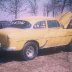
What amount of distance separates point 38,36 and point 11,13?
2010cm

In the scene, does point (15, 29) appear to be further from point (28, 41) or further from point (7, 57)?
point (7, 57)

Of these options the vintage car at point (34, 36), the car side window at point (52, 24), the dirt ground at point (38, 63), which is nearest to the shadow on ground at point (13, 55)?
the dirt ground at point (38, 63)

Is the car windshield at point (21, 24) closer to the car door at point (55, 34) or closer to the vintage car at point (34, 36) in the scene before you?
the vintage car at point (34, 36)

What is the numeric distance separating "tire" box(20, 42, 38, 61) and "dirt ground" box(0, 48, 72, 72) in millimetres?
196

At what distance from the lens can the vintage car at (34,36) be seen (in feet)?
31.5

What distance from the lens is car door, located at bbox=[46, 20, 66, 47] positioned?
1094cm

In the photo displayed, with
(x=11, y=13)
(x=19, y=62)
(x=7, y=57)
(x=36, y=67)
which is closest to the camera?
(x=36, y=67)

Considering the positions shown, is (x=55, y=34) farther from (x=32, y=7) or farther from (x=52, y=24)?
(x=32, y=7)

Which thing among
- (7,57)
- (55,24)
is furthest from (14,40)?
(55,24)

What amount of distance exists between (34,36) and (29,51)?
64 centimetres

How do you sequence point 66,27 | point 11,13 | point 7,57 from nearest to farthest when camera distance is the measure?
point 7,57 → point 66,27 → point 11,13

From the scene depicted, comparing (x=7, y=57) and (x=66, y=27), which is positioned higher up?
(x=66, y=27)

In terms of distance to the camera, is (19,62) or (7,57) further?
(7,57)

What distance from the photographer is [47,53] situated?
1203 cm
